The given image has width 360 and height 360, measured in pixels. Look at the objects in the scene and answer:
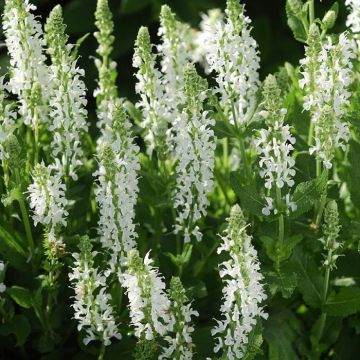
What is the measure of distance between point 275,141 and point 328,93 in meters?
0.28

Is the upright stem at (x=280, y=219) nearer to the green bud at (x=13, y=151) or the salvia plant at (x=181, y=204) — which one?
the salvia plant at (x=181, y=204)

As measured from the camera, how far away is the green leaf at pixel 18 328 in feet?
8.87

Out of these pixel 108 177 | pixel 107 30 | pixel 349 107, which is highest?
pixel 107 30

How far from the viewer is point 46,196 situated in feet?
8.21

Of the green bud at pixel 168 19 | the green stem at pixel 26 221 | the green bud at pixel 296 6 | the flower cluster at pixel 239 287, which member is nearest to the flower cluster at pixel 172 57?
the green bud at pixel 168 19

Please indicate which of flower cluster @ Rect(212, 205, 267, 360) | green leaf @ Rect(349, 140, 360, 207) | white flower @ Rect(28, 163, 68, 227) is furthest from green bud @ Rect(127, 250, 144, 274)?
green leaf @ Rect(349, 140, 360, 207)

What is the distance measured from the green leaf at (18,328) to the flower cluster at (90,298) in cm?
23

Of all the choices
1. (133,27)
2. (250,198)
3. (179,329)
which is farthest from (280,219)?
(133,27)

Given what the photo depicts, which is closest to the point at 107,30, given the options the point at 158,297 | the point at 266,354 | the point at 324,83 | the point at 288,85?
the point at 288,85

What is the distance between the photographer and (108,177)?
8.20 ft

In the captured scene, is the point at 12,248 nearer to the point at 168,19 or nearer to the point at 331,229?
the point at 168,19

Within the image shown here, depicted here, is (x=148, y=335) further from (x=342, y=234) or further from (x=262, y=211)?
(x=342, y=234)

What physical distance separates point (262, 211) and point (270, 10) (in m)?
4.37

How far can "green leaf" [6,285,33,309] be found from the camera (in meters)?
2.65
